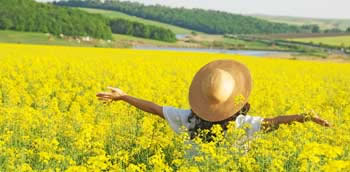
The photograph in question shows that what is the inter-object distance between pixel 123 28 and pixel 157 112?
4070 inches

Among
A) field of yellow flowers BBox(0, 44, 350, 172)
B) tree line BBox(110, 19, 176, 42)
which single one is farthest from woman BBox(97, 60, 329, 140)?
tree line BBox(110, 19, 176, 42)

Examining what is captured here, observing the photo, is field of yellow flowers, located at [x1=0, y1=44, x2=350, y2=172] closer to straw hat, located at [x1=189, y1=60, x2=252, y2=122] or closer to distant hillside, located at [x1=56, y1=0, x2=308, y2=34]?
straw hat, located at [x1=189, y1=60, x2=252, y2=122]

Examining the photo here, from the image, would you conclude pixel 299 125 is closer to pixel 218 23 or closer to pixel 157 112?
pixel 157 112

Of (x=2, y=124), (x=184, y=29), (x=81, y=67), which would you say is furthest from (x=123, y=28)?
(x=2, y=124)

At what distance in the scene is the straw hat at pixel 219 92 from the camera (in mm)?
5039

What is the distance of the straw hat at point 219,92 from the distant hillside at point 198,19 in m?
154

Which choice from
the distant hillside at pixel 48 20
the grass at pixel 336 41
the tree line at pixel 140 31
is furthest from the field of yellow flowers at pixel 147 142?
the tree line at pixel 140 31

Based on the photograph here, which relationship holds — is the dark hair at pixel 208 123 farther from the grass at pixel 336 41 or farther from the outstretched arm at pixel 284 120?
the grass at pixel 336 41

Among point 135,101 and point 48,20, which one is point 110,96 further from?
point 48,20

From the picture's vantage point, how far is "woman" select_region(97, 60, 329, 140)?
5.05m

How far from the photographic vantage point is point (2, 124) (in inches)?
253

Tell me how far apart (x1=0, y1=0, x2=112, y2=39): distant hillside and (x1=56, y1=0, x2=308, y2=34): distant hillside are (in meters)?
71.1

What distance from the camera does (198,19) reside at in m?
176

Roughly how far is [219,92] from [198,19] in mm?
171935
